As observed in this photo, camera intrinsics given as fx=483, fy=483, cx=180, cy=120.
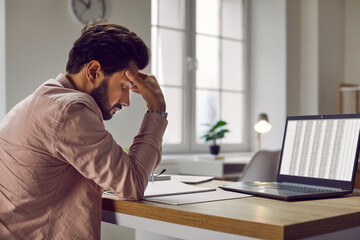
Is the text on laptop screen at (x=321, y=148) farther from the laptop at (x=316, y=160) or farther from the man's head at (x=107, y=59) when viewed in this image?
the man's head at (x=107, y=59)

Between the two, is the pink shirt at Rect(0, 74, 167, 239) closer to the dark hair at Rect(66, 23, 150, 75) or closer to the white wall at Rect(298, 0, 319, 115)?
the dark hair at Rect(66, 23, 150, 75)


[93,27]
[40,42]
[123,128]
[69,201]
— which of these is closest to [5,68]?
[40,42]

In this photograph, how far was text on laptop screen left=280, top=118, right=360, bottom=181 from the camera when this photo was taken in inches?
60.4

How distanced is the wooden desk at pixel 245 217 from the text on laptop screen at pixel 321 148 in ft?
0.44

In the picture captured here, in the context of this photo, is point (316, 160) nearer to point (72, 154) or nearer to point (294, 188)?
point (294, 188)

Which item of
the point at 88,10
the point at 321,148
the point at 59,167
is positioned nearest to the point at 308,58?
the point at 88,10

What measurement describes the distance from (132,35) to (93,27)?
0.12 meters

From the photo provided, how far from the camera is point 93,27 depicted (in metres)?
1.44

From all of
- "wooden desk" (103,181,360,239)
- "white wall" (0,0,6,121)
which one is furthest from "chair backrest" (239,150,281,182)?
"white wall" (0,0,6,121)

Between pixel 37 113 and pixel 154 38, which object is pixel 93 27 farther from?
pixel 154 38

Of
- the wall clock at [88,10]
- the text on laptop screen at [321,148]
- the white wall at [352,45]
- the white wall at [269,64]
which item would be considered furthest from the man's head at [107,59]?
the white wall at [352,45]

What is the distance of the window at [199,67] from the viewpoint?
14.4 ft

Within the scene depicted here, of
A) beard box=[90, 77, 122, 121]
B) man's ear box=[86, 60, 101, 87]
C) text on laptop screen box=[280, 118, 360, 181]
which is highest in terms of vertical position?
man's ear box=[86, 60, 101, 87]

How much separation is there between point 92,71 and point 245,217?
626 mm
